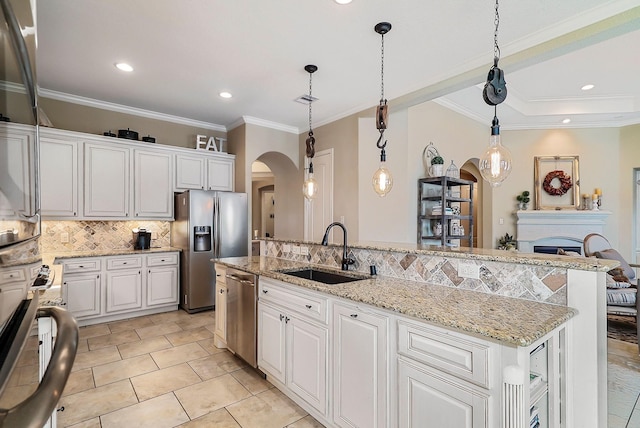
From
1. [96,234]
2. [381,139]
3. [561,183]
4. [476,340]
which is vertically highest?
[381,139]

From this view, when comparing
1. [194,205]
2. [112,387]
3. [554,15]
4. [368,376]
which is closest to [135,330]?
[112,387]

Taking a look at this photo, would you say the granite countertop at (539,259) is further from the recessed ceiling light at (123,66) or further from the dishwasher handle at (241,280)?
the recessed ceiling light at (123,66)

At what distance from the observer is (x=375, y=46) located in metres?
2.96

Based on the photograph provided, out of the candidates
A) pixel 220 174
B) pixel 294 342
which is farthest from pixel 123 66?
pixel 294 342

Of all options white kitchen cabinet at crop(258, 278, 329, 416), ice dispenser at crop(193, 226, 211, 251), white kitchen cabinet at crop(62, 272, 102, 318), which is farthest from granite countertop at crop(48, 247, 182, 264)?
white kitchen cabinet at crop(258, 278, 329, 416)

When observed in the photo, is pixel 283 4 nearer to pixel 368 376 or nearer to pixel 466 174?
pixel 368 376

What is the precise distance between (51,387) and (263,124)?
5.17 meters

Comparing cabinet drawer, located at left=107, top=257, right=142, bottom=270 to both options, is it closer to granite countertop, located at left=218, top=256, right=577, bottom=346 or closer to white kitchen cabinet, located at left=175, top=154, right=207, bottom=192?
white kitchen cabinet, located at left=175, top=154, right=207, bottom=192

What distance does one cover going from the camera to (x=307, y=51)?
3.06 meters

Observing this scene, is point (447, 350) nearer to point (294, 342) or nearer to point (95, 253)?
point (294, 342)

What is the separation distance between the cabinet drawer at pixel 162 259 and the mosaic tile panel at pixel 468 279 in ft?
8.87

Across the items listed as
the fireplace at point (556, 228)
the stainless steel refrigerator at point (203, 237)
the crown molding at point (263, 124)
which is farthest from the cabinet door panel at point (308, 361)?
the fireplace at point (556, 228)

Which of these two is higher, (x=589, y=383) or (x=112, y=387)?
(x=589, y=383)

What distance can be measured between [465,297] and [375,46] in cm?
232
